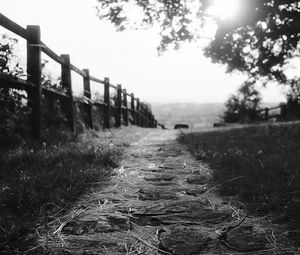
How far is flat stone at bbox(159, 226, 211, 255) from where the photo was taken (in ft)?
7.34

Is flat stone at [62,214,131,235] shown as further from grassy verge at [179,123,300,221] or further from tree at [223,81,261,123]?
tree at [223,81,261,123]

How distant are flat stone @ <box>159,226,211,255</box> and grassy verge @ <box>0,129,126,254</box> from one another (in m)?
0.85

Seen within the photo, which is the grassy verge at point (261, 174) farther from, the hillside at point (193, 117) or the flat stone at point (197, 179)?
the hillside at point (193, 117)

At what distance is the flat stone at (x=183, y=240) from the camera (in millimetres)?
2239

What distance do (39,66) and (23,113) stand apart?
0.76m

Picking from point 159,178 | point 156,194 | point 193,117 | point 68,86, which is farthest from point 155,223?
point 193,117

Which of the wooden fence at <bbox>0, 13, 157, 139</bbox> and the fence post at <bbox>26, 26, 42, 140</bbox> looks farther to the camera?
the fence post at <bbox>26, 26, 42, 140</bbox>

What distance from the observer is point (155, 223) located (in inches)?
108

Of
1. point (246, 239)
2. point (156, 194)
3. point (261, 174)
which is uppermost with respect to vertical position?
point (261, 174)

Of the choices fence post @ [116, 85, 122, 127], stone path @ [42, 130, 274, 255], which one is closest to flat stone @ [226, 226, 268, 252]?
stone path @ [42, 130, 274, 255]

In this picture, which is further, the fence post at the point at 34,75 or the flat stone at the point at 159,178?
the fence post at the point at 34,75

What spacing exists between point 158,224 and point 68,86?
17.8ft

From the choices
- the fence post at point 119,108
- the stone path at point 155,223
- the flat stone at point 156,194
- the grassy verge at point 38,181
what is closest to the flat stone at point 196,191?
the stone path at point 155,223

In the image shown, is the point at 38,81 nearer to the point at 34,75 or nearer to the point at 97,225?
the point at 34,75
